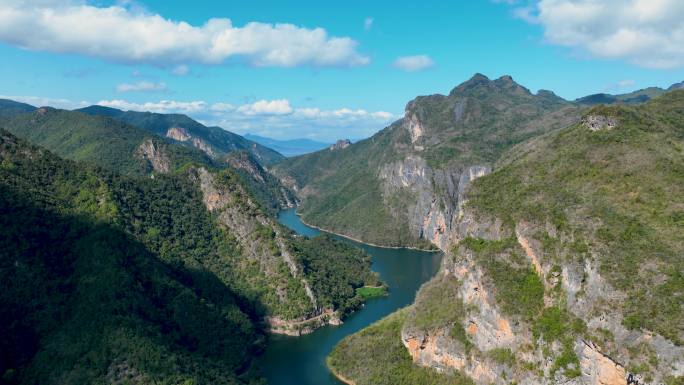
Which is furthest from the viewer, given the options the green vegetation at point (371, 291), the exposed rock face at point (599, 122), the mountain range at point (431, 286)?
the green vegetation at point (371, 291)

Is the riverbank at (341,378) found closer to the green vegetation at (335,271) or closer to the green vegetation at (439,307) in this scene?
the green vegetation at (439,307)

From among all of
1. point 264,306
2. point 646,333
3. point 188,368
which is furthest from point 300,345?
point 646,333

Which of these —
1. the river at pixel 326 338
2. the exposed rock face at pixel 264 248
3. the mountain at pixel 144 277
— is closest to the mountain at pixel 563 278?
the river at pixel 326 338

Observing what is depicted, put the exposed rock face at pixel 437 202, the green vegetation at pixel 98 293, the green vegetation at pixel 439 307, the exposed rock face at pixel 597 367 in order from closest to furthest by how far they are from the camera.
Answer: the exposed rock face at pixel 597 367, the green vegetation at pixel 98 293, the green vegetation at pixel 439 307, the exposed rock face at pixel 437 202

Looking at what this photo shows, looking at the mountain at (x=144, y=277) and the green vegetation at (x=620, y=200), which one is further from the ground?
the green vegetation at (x=620, y=200)

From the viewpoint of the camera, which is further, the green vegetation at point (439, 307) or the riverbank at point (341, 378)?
the riverbank at point (341, 378)

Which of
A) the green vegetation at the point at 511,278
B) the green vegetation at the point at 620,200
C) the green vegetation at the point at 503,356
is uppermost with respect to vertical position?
the green vegetation at the point at 620,200

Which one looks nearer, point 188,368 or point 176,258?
point 188,368

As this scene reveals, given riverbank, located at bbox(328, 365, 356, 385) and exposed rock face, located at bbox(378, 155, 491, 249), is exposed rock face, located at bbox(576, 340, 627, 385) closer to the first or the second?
riverbank, located at bbox(328, 365, 356, 385)

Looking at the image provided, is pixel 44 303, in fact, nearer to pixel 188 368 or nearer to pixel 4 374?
pixel 4 374
